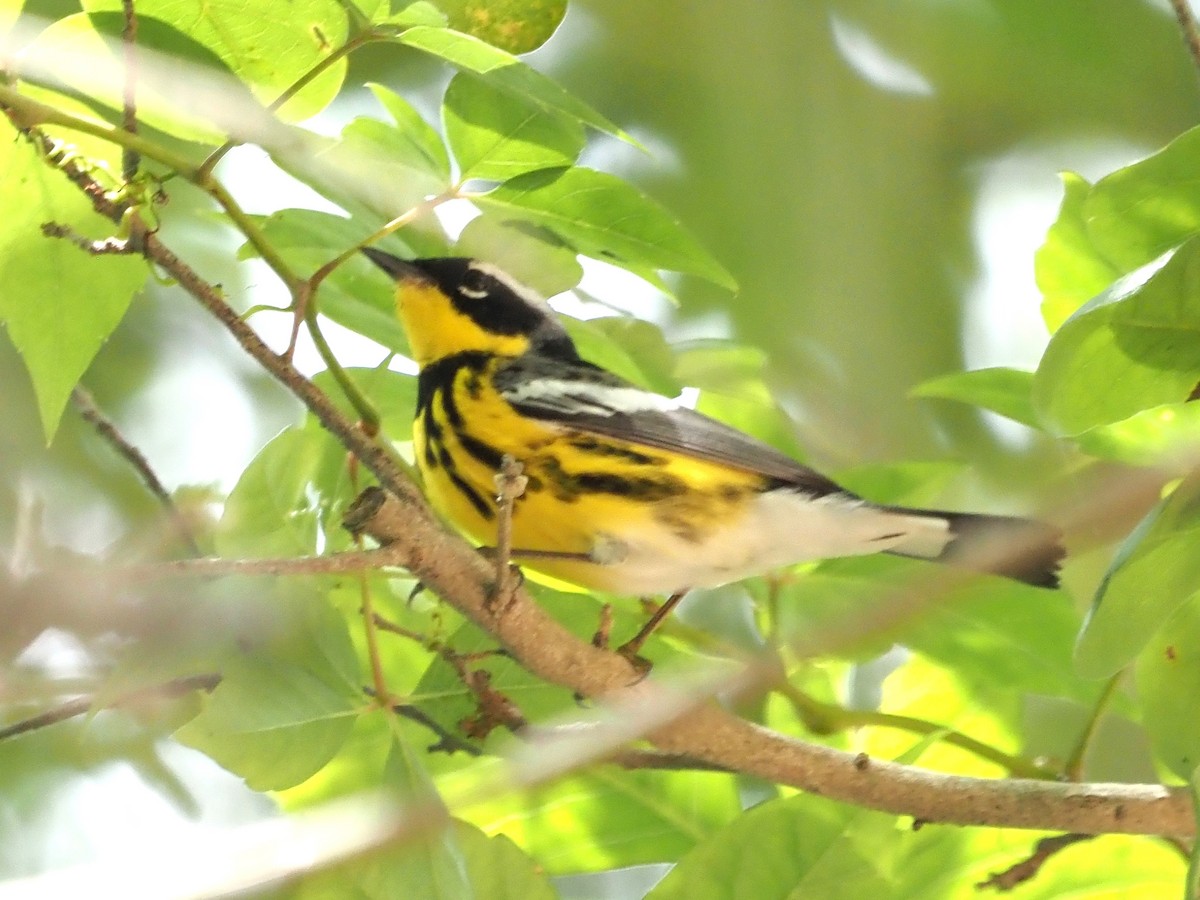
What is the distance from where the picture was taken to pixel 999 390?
3.10 feet

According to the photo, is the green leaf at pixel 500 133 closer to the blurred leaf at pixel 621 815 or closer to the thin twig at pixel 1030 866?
the blurred leaf at pixel 621 815

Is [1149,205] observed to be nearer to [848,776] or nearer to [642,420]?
[848,776]

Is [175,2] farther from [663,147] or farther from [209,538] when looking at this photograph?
[663,147]

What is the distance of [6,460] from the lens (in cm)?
121

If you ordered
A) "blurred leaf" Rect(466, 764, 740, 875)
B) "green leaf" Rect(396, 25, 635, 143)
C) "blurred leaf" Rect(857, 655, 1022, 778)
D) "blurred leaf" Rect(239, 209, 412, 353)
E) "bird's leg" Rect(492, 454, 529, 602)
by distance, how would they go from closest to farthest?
"green leaf" Rect(396, 25, 635, 143), "bird's leg" Rect(492, 454, 529, 602), "blurred leaf" Rect(239, 209, 412, 353), "blurred leaf" Rect(466, 764, 740, 875), "blurred leaf" Rect(857, 655, 1022, 778)

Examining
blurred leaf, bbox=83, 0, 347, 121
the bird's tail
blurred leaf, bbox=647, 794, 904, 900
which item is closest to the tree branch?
blurred leaf, bbox=647, 794, 904, 900

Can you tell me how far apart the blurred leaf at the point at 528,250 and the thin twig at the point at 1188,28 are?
435mm

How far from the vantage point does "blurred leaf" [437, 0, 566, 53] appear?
0.78 m

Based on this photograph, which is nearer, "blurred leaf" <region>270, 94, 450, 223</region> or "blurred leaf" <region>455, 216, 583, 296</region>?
"blurred leaf" <region>270, 94, 450, 223</region>

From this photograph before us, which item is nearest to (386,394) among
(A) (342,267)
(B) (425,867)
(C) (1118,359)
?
(A) (342,267)

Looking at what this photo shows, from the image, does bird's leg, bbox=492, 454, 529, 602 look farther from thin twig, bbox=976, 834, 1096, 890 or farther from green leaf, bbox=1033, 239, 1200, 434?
thin twig, bbox=976, 834, 1096, 890

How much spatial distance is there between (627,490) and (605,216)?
375mm

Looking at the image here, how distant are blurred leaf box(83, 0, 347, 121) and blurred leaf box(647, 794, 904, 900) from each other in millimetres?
540

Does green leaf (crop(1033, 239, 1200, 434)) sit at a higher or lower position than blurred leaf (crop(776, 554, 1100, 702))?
higher
